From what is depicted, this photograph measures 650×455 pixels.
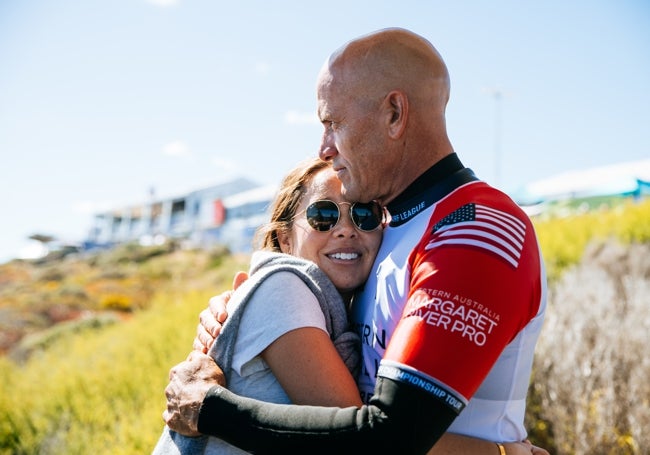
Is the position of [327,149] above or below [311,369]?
above

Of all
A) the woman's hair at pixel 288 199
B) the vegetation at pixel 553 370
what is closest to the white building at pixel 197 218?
the vegetation at pixel 553 370

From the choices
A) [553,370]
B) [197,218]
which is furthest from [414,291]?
[197,218]

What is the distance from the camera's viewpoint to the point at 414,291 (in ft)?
6.16

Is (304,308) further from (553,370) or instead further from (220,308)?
(553,370)

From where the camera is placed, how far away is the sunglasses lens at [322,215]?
2.54 metres

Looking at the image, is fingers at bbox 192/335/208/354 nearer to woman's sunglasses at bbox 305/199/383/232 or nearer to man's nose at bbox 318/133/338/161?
woman's sunglasses at bbox 305/199/383/232

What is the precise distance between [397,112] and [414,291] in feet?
2.42

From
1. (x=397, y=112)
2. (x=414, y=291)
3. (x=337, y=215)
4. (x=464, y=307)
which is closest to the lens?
(x=464, y=307)

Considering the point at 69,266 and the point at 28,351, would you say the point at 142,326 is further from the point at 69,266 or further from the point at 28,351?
the point at 69,266

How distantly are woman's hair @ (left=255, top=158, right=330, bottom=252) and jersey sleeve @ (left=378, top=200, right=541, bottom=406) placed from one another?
2.78 ft

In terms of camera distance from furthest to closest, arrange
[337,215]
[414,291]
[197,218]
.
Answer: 1. [197,218]
2. [337,215]
3. [414,291]

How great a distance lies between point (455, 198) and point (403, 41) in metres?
0.64

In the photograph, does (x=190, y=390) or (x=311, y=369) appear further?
(x=190, y=390)

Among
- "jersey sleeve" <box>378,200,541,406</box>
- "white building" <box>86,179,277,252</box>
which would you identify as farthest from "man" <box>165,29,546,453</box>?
"white building" <box>86,179,277,252</box>
